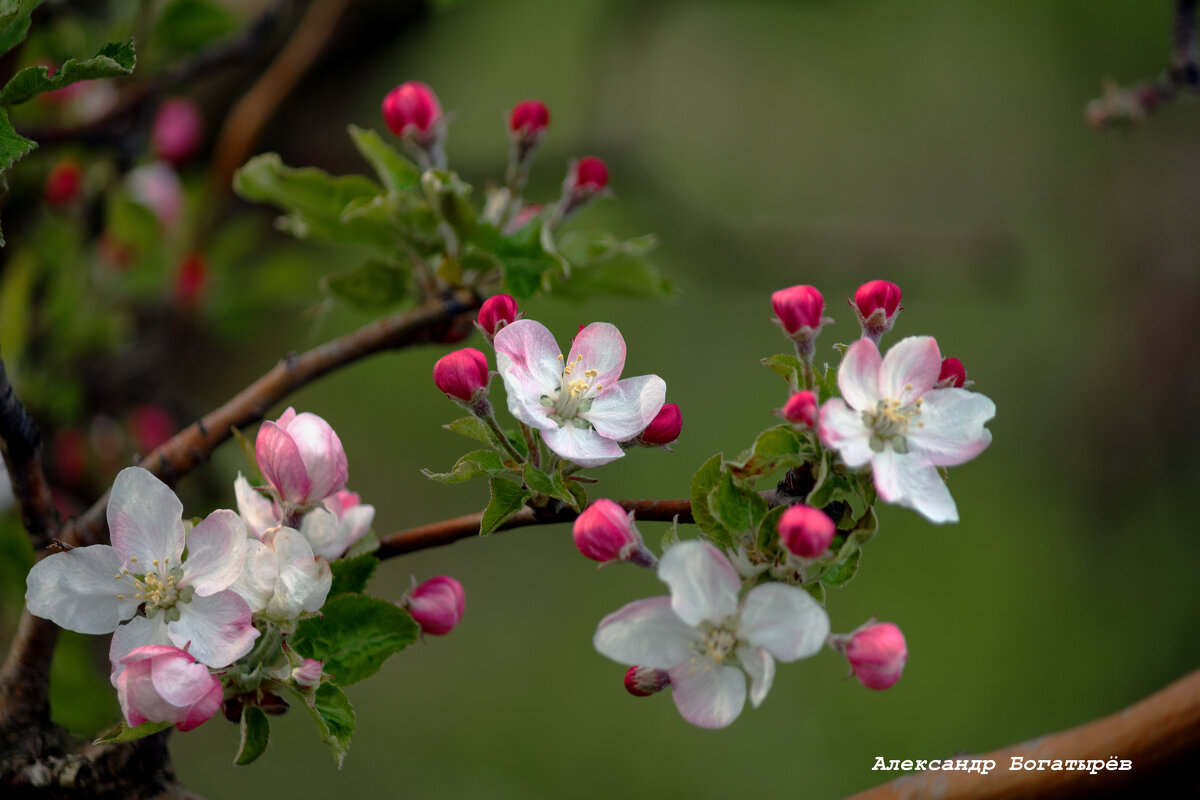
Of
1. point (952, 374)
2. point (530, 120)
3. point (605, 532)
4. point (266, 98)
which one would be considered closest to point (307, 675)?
point (605, 532)

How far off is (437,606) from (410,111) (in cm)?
41

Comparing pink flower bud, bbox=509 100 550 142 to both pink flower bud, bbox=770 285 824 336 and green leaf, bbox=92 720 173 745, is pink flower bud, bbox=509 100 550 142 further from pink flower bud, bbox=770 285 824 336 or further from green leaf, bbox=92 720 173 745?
green leaf, bbox=92 720 173 745

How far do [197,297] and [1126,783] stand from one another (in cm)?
128

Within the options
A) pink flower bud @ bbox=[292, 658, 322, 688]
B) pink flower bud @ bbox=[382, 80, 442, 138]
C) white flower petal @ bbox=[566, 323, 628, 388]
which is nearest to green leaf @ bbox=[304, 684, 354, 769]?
pink flower bud @ bbox=[292, 658, 322, 688]

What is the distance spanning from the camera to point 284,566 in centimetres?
47

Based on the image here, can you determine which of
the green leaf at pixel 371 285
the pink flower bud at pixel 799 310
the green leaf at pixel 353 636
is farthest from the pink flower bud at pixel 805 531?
the green leaf at pixel 371 285

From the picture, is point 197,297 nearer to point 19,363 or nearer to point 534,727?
point 19,363

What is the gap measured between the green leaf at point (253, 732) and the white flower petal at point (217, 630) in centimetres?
4

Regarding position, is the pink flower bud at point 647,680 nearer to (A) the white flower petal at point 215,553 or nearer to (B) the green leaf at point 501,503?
(B) the green leaf at point 501,503

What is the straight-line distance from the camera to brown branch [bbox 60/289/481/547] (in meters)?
0.60

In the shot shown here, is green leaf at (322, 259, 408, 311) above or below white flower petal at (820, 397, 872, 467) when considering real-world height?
below

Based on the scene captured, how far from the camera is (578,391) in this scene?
1.72 feet

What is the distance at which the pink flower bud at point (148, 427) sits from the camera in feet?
4.49

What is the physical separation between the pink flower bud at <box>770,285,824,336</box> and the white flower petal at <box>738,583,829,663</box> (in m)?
0.15
